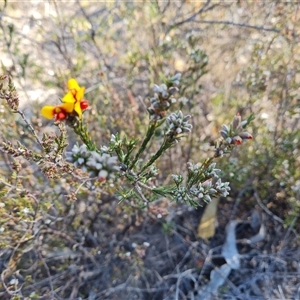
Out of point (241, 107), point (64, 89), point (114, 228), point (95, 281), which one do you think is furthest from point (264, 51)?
point (95, 281)

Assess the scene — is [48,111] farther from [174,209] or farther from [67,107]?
[174,209]

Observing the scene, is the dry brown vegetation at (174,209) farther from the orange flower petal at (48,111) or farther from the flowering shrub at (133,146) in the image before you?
the orange flower petal at (48,111)

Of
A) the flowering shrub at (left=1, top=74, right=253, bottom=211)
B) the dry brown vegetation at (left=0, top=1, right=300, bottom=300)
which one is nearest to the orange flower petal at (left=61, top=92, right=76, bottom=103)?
the flowering shrub at (left=1, top=74, right=253, bottom=211)

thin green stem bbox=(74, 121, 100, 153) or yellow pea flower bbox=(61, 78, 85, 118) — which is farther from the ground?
yellow pea flower bbox=(61, 78, 85, 118)

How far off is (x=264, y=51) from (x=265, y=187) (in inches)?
38.6

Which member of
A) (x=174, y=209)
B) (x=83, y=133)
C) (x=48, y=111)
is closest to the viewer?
(x=48, y=111)

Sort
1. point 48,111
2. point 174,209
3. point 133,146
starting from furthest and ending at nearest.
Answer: point 174,209 → point 133,146 → point 48,111

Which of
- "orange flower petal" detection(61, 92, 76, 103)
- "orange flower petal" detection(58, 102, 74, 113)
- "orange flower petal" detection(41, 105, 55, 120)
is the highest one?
"orange flower petal" detection(61, 92, 76, 103)

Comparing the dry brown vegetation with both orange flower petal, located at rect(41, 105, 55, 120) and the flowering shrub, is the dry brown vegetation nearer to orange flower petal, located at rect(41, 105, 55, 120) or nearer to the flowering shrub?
the flowering shrub

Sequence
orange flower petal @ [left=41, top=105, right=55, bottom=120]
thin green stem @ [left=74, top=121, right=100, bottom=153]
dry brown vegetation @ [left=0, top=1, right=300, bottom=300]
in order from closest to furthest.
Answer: orange flower petal @ [left=41, top=105, right=55, bottom=120] → thin green stem @ [left=74, top=121, right=100, bottom=153] → dry brown vegetation @ [left=0, top=1, right=300, bottom=300]

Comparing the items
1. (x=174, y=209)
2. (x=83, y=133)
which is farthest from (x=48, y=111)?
(x=174, y=209)

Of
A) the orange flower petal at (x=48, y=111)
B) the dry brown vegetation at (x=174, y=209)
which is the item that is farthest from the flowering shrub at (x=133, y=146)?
the dry brown vegetation at (x=174, y=209)

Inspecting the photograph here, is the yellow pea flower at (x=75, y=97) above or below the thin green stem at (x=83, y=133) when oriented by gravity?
above

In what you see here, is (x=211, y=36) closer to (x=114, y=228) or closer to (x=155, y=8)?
(x=155, y=8)
